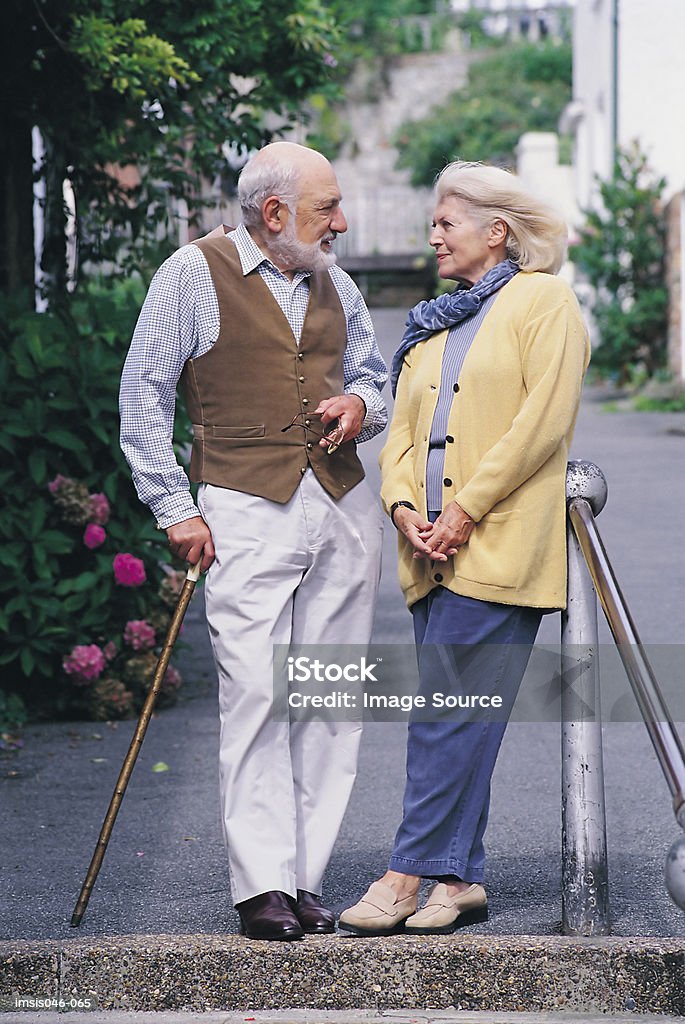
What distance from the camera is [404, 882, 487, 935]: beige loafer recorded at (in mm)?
3695

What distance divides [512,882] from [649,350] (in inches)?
572

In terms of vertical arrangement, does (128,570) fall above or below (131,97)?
below

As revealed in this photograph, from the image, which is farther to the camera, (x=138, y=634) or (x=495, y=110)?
(x=495, y=110)

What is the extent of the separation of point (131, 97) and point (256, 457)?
12.0 feet

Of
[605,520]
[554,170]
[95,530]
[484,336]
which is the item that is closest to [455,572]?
[484,336]

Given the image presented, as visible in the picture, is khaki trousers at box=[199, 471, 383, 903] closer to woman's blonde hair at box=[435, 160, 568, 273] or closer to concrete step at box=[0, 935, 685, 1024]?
concrete step at box=[0, 935, 685, 1024]

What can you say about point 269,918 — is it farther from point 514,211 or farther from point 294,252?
point 514,211

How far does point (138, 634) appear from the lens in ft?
20.8

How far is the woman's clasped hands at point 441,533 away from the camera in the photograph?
360 cm

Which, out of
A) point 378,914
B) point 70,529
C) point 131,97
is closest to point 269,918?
point 378,914

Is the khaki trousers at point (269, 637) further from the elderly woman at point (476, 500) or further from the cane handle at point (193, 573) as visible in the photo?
the elderly woman at point (476, 500)

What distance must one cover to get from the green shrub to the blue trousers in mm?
2646

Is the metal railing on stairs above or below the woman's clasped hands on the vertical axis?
below

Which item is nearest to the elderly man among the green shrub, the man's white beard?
the man's white beard
